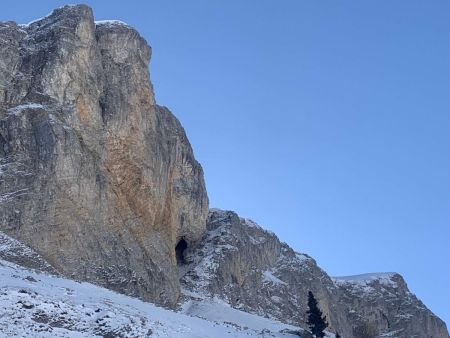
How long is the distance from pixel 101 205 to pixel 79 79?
531 inches

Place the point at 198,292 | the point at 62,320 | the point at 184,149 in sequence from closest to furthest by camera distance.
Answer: the point at 62,320
the point at 198,292
the point at 184,149

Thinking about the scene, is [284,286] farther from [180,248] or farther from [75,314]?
[75,314]

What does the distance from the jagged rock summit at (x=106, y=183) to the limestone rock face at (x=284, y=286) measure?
0.29 m

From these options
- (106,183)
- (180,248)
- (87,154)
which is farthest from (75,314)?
(180,248)

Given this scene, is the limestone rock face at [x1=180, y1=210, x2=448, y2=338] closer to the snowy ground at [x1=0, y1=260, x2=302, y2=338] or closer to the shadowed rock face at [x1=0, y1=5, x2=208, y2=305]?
the shadowed rock face at [x1=0, y1=5, x2=208, y2=305]

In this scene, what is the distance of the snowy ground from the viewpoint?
37.4m

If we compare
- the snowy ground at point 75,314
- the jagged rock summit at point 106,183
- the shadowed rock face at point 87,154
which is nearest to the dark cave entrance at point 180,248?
the jagged rock summit at point 106,183

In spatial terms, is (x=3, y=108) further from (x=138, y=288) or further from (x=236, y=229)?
(x=236, y=229)

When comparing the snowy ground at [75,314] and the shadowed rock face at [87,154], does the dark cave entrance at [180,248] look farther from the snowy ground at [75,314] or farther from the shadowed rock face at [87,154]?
the snowy ground at [75,314]

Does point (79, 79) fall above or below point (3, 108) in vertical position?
above

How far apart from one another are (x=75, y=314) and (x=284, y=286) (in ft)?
212

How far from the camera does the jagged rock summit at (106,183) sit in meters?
60.8

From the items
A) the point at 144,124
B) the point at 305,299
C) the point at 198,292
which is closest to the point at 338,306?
the point at 305,299

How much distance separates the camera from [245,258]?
97.4 m
